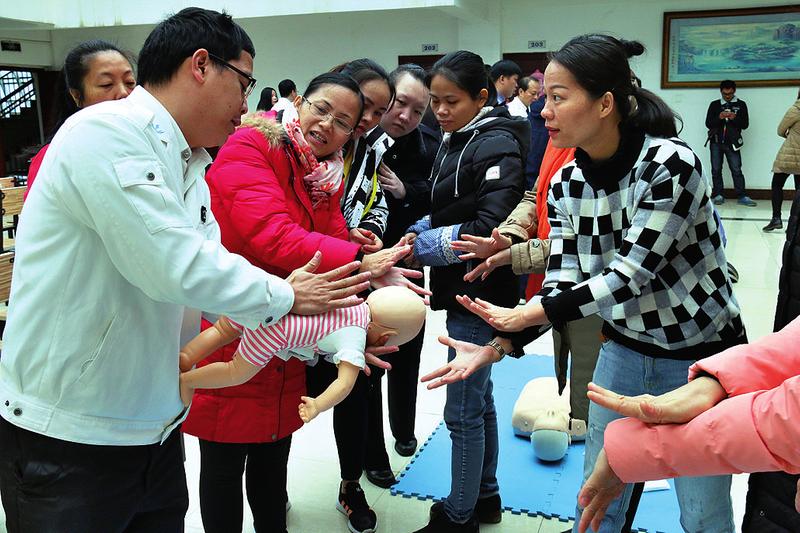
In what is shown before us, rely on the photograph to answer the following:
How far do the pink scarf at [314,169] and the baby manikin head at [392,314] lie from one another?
401 millimetres

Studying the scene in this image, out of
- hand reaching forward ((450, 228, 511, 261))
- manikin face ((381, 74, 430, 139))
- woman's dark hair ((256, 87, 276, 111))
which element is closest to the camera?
hand reaching forward ((450, 228, 511, 261))

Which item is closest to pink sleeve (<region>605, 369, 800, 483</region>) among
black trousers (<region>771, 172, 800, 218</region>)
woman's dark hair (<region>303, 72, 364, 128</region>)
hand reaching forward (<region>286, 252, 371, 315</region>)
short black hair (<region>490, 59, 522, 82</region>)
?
hand reaching forward (<region>286, 252, 371, 315</region>)

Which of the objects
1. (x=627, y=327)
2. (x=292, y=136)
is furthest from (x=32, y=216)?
(x=627, y=327)

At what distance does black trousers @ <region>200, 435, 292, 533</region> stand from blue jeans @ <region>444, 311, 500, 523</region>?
603mm

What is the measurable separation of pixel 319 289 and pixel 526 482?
1.77m

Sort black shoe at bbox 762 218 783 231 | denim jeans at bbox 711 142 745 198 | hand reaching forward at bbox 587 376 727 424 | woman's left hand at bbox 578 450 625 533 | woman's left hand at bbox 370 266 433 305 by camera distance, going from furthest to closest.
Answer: denim jeans at bbox 711 142 745 198 < black shoe at bbox 762 218 783 231 < woman's left hand at bbox 370 266 433 305 < woman's left hand at bbox 578 450 625 533 < hand reaching forward at bbox 587 376 727 424

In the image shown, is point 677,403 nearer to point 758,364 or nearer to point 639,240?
point 758,364

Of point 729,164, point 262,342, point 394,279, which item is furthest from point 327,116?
point 729,164

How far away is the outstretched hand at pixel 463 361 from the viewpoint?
2.01m

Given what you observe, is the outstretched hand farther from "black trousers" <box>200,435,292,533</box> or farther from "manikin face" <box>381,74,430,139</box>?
"manikin face" <box>381,74,430,139</box>

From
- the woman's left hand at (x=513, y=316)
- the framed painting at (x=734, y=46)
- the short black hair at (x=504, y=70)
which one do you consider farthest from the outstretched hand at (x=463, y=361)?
the framed painting at (x=734, y=46)

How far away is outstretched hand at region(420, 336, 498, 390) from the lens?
201 cm

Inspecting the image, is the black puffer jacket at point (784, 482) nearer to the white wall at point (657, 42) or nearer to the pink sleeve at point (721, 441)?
the pink sleeve at point (721, 441)

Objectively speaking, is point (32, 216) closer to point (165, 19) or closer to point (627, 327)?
point (165, 19)
